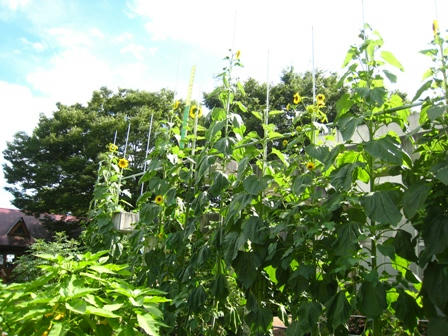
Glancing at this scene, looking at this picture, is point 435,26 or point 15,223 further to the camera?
point 15,223

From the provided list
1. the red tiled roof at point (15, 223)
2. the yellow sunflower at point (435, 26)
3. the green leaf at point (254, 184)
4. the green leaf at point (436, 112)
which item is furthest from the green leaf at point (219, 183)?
the red tiled roof at point (15, 223)

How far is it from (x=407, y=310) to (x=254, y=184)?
83 centimetres

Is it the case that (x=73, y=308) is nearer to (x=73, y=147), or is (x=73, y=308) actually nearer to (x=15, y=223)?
(x=73, y=147)

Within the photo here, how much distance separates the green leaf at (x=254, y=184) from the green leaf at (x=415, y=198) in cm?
68

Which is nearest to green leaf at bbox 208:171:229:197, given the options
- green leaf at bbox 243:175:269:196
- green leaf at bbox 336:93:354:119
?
green leaf at bbox 243:175:269:196

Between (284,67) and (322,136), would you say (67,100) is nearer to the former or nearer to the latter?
(284,67)

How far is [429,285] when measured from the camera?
3.94 ft

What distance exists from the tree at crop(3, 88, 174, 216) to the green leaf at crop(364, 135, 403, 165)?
12.2 meters

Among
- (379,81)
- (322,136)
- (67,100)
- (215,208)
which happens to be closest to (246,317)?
(215,208)

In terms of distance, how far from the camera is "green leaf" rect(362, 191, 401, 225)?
1304 mm

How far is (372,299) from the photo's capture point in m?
1.32

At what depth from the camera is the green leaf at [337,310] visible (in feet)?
4.54

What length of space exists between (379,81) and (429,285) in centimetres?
89

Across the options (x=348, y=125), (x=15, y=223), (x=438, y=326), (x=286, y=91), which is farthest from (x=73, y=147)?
(x=438, y=326)
